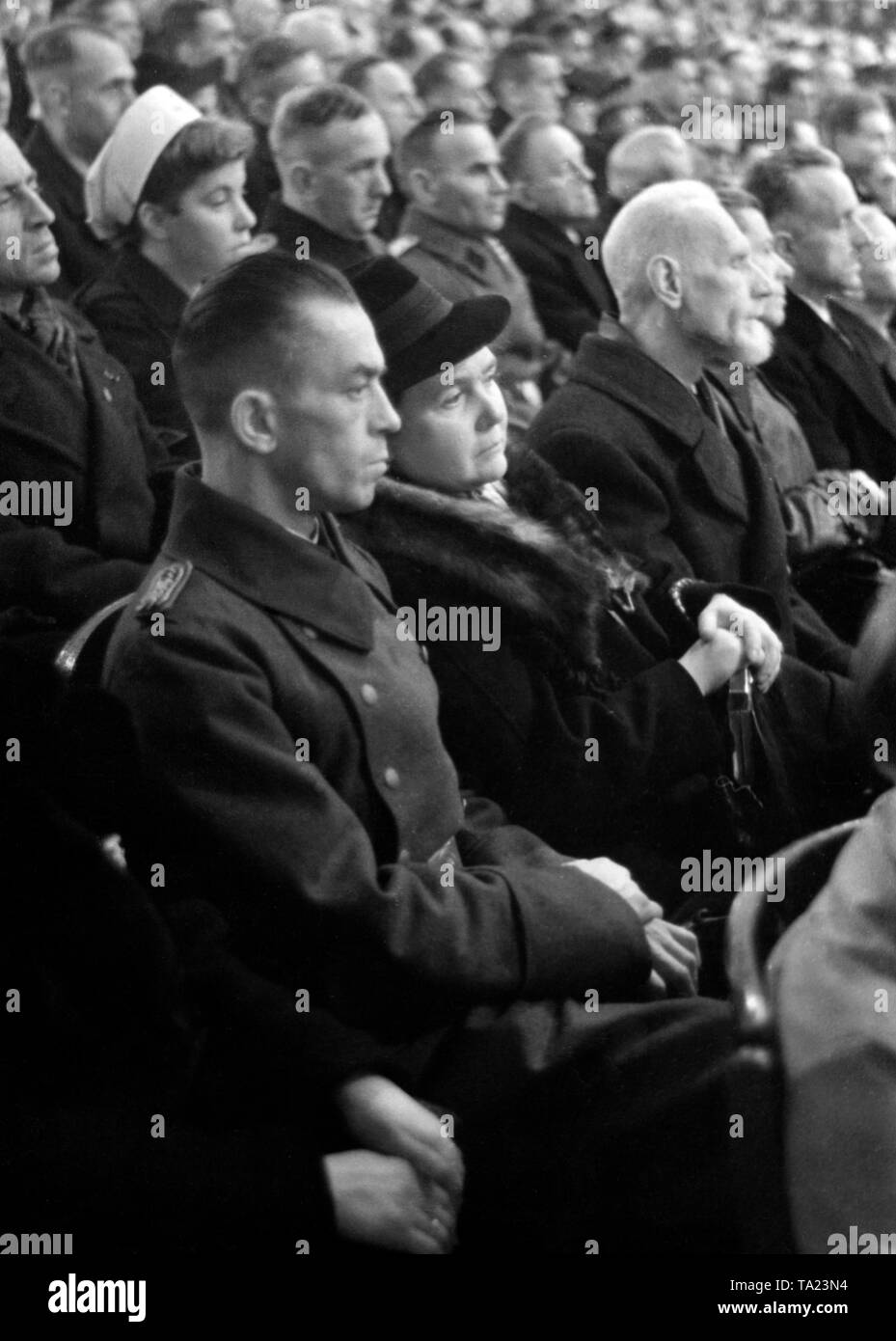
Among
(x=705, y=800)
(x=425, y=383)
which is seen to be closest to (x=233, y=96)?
(x=425, y=383)

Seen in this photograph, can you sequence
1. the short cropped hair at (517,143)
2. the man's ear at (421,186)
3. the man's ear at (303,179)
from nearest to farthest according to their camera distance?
the man's ear at (303,179) → the man's ear at (421,186) → the short cropped hair at (517,143)

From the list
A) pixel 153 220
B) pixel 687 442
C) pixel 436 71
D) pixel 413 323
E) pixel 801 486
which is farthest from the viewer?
pixel 436 71

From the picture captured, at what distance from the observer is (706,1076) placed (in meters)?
2.54

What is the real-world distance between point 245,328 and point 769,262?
1005mm

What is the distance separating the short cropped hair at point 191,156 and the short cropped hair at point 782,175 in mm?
790

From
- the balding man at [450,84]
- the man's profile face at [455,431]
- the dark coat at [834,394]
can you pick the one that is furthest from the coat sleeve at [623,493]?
the balding man at [450,84]

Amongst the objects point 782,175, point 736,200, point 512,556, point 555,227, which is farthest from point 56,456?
point 782,175

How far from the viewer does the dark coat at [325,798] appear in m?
2.36

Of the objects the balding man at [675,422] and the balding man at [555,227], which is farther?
the balding man at [555,227]

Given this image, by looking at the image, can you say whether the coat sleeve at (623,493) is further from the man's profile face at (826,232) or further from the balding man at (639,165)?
the man's profile face at (826,232)

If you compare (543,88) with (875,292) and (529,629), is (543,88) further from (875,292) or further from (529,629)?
(529,629)

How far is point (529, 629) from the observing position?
2.65 meters

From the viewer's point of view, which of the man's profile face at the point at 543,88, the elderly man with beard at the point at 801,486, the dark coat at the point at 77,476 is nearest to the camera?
the dark coat at the point at 77,476
